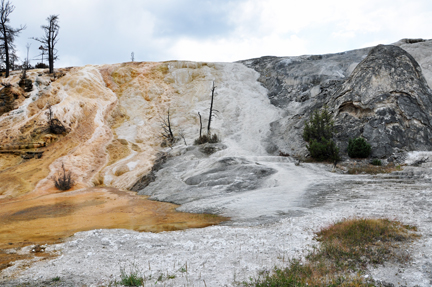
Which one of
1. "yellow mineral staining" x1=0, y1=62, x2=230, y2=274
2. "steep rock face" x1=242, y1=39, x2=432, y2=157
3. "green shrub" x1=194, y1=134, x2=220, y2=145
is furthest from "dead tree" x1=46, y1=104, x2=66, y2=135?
"steep rock face" x1=242, y1=39, x2=432, y2=157

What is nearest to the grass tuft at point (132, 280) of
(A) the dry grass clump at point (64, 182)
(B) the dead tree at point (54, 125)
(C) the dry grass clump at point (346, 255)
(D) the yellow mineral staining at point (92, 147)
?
(C) the dry grass clump at point (346, 255)

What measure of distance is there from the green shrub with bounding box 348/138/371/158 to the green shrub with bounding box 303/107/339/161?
1.03 metres

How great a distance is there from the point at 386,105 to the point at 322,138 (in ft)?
19.1

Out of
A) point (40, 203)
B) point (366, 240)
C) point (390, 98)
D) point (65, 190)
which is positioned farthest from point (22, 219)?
point (390, 98)

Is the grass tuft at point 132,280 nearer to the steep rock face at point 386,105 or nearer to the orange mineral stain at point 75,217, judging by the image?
the orange mineral stain at point 75,217

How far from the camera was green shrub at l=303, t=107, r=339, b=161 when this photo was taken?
18516 mm

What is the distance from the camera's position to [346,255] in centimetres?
523

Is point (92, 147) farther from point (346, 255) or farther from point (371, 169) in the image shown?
point (346, 255)

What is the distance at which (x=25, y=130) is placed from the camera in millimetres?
23562

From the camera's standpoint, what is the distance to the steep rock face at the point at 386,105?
742 inches

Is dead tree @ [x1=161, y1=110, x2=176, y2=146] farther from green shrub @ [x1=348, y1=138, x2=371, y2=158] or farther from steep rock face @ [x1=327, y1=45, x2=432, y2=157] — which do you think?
green shrub @ [x1=348, y1=138, x2=371, y2=158]

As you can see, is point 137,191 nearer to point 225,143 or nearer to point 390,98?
point 225,143

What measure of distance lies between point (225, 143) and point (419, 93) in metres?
15.2

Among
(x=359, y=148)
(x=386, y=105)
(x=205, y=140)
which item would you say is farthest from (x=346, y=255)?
(x=205, y=140)
